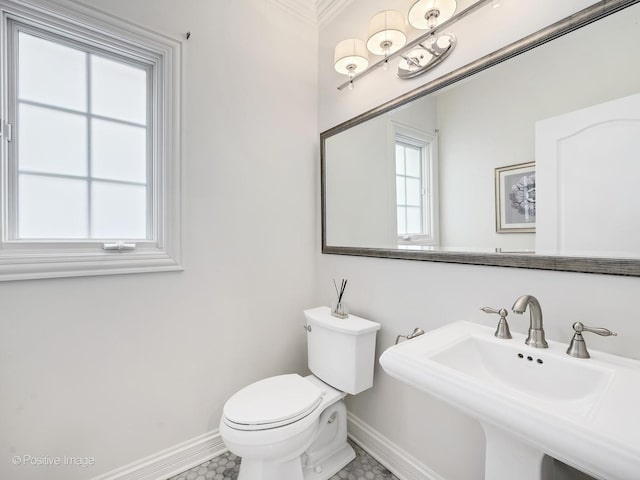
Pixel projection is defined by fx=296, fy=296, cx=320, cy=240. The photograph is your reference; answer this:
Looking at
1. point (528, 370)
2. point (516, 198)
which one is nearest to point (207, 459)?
point (528, 370)

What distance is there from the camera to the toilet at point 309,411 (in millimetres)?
1122

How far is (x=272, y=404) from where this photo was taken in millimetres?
1226

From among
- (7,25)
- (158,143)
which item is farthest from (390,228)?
(7,25)

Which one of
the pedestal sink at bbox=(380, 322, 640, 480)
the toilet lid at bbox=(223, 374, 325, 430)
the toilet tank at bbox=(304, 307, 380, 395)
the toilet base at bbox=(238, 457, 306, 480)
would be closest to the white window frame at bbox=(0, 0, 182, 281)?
the toilet lid at bbox=(223, 374, 325, 430)

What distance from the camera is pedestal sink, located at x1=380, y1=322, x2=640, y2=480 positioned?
51cm

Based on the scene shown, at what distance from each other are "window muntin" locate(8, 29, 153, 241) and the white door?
1623 mm

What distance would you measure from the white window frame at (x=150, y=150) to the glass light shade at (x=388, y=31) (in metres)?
0.93

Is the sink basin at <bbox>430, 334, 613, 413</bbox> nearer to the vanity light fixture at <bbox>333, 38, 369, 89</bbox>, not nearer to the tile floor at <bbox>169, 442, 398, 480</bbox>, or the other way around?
the tile floor at <bbox>169, 442, 398, 480</bbox>

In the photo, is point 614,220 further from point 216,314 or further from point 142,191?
point 142,191

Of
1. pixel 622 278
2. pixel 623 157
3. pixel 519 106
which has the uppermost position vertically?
pixel 519 106

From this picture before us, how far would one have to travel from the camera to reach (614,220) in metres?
0.82

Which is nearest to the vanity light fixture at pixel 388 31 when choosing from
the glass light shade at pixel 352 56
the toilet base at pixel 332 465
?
the glass light shade at pixel 352 56

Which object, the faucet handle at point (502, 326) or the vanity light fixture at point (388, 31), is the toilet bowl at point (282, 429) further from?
the vanity light fixture at point (388, 31)

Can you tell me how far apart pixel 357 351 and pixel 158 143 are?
4.46 feet
